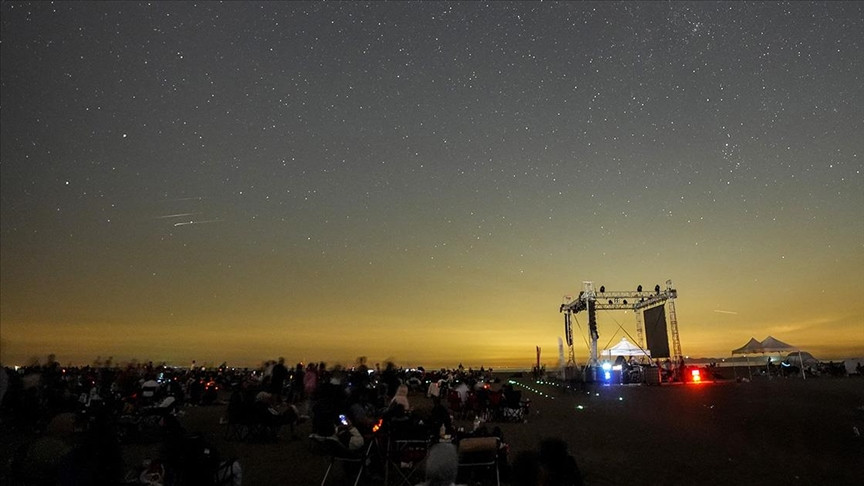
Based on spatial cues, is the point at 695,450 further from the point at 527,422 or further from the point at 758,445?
the point at 527,422

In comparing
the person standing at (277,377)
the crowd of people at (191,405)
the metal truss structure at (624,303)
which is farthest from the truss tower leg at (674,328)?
the person standing at (277,377)

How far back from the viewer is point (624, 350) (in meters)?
36.8

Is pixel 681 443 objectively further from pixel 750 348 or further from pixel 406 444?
pixel 750 348

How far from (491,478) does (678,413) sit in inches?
405

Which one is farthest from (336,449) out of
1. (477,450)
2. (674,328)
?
(674,328)

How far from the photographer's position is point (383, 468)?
8.74 metres

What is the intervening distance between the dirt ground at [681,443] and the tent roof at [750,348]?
18.2 m

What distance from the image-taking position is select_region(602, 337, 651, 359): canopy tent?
36219mm

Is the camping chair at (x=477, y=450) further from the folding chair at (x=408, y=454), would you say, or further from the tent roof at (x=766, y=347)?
the tent roof at (x=766, y=347)

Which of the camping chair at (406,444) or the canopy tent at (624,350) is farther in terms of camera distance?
the canopy tent at (624,350)

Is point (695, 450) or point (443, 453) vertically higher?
point (443, 453)

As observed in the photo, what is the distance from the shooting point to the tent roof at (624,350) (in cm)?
3625

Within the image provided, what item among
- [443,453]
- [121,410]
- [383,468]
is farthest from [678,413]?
[121,410]

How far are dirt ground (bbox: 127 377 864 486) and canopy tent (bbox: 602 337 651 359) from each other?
653 inches
